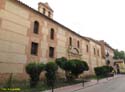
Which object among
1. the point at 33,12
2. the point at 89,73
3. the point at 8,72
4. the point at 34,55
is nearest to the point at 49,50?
the point at 34,55

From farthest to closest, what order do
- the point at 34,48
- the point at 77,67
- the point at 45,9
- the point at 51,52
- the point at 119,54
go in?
1. the point at 119,54
2. the point at 45,9
3. the point at 51,52
4. the point at 77,67
5. the point at 34,48

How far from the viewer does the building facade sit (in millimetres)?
16375

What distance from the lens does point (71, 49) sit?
1104 inches

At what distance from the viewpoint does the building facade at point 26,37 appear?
1638 cm

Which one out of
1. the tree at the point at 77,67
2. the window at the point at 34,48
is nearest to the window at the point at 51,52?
the window at the point at 34,48

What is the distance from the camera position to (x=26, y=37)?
61.7ft

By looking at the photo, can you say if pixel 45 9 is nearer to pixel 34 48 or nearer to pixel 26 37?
pixel 34 48

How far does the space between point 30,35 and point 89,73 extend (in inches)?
789

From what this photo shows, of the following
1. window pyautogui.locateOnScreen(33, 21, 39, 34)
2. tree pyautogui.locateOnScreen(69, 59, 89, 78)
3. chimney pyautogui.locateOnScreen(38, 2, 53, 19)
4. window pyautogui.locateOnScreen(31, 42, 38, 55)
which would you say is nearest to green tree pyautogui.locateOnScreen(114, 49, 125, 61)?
chimney pyautogui.locateOnScreen(38, 2, 53, 19)

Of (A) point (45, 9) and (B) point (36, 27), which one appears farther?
(A) point (45, 9)

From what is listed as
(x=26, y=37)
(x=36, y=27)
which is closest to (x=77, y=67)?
(x=36, y=27)

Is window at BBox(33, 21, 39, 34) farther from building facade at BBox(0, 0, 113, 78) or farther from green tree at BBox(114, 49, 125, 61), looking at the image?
green tree at BBox(114, 49, 125, 61)

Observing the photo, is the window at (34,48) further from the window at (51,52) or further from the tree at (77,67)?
the tree at (77,67)

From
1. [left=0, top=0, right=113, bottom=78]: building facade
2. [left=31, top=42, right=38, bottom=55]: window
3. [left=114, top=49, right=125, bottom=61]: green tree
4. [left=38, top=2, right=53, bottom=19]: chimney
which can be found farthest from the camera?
[left=114, top=49, right=125, bottom=61]: green tree
